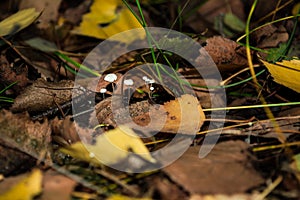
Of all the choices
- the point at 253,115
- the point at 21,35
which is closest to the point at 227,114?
the point at 253,115

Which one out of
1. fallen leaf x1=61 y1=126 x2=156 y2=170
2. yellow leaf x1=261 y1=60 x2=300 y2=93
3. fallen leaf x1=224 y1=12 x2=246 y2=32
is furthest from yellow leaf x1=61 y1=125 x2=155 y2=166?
fallen leaf x1=224 y1=12 x2=246 y2=32

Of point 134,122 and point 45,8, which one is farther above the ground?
point 45,8

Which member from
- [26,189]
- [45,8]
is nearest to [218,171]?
[26,189]

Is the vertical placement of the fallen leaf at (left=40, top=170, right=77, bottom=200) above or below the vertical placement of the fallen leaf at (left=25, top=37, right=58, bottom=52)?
below

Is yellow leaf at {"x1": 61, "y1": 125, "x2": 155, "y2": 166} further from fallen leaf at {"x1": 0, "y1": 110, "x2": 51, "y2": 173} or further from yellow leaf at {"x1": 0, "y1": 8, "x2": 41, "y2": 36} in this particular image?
yellow leaf at {"x1": 0, "y1": 8, "x2": 41, "y2": 36}

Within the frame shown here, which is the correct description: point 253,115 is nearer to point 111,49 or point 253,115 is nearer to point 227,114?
point 227,114

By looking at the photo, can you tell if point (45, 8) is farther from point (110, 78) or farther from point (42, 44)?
point (110, 78)

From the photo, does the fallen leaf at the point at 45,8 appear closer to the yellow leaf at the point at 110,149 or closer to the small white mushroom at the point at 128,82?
the small white mushroom at the point at 128,82
